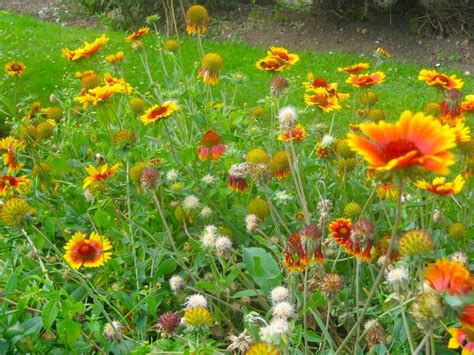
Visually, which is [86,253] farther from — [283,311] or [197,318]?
[283,311]

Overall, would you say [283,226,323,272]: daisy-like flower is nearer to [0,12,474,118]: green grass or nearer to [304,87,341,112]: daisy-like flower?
[304,87,341,112]: daisy-like flower

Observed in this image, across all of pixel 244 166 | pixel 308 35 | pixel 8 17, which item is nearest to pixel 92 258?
pixel 244 166

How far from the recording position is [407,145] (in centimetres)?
112

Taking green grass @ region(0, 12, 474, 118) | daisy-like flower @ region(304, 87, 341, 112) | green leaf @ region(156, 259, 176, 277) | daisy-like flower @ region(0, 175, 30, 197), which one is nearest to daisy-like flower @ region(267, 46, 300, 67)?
daisy-like flower @ region(304, 87, 341, 112)

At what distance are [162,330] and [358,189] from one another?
981 millimetres

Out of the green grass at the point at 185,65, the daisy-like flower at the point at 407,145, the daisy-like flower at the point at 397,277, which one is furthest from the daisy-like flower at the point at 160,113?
the green grass at the point at 185,65

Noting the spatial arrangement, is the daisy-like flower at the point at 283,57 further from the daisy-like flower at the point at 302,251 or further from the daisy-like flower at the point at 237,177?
the daisy-like flower at the point at 302,251

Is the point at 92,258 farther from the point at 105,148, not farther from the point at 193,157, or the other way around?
the point at 105,148

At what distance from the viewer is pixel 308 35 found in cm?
680

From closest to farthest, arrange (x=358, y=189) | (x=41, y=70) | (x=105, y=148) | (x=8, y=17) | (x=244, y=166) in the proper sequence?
1. (x=244, y=166)
2. (x=358, y=189)
3. (x=105, y=148)
4. (x=41, y=70)
5. (x=8, y=17)

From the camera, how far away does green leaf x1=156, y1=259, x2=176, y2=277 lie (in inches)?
85.5

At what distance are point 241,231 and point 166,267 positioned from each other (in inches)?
12.5

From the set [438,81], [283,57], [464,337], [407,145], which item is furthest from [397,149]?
[283,57]

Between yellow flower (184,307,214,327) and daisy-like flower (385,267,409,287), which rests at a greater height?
daisy-like flower (385,267,409,287)
